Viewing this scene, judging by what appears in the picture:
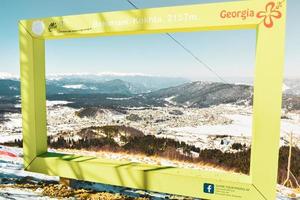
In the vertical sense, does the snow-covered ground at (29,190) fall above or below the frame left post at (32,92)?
below

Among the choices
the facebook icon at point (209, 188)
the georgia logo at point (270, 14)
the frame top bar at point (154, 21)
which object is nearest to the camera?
the georgia logo at point (270, 14)

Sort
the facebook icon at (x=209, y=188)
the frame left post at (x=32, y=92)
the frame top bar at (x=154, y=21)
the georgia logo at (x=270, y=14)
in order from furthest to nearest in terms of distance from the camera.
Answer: the frame left post at (x=32, y=92)
the facebook icon at (x=209, y=188)
the frame top bar at (x=154, y=21)
the georgia logo at (x=270, y=14)

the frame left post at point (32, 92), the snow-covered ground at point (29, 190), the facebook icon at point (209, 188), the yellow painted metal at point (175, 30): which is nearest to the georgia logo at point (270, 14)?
the yellow painted metal at point (175, 30)

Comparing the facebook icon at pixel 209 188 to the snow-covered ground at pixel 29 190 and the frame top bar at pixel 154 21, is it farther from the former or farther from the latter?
the frame top bar at pixel 154 21

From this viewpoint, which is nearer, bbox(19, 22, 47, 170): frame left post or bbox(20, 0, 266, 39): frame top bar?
bbox(20, 0, 266, 39): frame top bar

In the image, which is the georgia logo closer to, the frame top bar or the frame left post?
the frame top bar

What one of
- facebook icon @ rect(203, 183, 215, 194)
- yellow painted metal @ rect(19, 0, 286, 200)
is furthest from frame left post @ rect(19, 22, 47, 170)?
facebook icon @ rect(203, 183, 215, 194)

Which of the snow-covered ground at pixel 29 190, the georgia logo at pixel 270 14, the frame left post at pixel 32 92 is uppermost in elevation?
the georgia logo at pixel 270 14

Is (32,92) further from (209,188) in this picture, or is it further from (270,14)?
(270,14)
